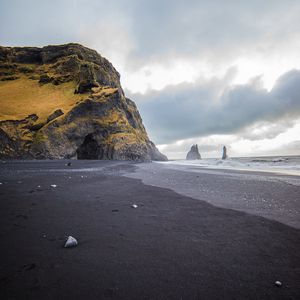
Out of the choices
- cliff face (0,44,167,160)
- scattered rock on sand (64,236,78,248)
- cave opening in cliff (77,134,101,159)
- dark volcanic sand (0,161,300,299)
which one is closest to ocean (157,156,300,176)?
dark volcanic sand (0,161,300,299)

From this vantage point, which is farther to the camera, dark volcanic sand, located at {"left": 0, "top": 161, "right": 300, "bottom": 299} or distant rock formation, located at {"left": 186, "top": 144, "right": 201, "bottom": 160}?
distant rock formation, located at {"left": 186, "top": 144, "right": 201, "bottom": 160}

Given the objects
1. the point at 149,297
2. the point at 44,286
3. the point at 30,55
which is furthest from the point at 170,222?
the point at 30,55

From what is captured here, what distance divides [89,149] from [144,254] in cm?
4638

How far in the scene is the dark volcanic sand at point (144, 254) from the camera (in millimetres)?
2066

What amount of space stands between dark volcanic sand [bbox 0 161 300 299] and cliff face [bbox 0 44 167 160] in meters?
35.5

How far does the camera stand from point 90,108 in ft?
150

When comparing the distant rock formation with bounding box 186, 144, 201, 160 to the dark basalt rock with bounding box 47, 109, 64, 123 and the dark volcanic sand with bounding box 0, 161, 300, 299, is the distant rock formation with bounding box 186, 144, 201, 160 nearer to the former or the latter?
the dark basalt rock with bounding box 47, 109, 64, 123

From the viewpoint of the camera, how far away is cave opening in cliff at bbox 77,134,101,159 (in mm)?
45534

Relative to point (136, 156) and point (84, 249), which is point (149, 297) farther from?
point (136, 156)

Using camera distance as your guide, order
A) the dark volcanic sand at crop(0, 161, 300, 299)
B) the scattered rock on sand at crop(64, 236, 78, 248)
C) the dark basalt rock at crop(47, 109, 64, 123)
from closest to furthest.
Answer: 1. the dark volcanic sand at crop(0, 161, 300, 299)
2. the scattered rock on sand at crop(64, 236, 78, 248)
3. the dark basalt rock at crop(47, 109, 64, 123)

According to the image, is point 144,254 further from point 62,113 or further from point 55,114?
point 62,113

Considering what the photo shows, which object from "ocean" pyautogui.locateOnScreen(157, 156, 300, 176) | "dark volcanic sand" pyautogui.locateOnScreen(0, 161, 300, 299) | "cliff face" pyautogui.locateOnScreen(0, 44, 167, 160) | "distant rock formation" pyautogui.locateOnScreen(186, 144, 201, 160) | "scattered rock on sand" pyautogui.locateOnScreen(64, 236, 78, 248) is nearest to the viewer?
"dark volcanic sand" pyautogui.locateOnScreen(0, 161, 300, 299)

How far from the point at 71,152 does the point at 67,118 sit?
290 inches

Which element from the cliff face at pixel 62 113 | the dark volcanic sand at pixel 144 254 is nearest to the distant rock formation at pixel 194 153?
the cliff face at pixel 62 113
